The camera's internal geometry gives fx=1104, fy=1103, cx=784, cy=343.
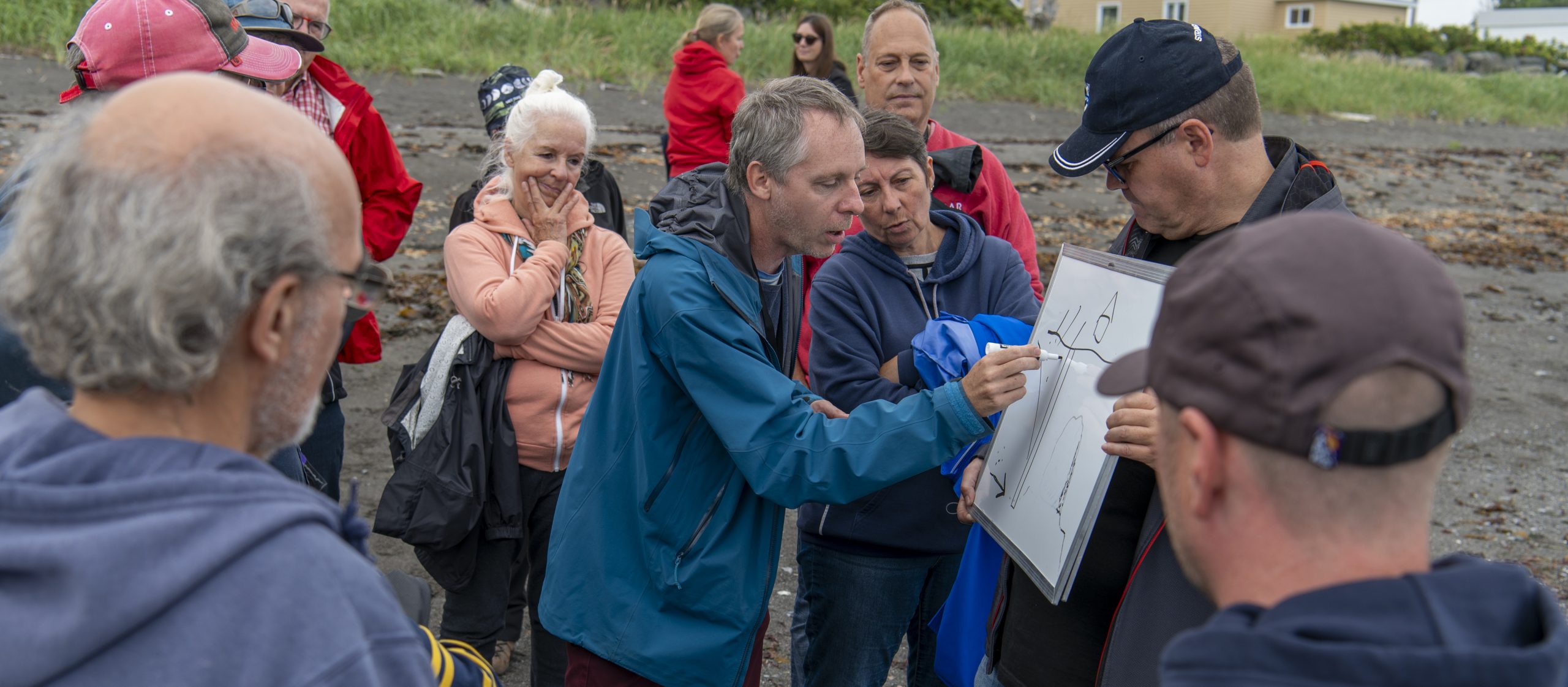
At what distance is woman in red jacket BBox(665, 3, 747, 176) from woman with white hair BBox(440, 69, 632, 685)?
9.43 feet

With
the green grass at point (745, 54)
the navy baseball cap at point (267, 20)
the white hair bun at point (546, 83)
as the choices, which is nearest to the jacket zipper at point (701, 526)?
the white hair bun at point (546, 83)

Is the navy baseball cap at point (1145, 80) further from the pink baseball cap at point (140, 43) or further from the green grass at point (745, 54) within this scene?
the green grass at point (745, 54)

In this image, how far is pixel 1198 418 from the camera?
116 cm

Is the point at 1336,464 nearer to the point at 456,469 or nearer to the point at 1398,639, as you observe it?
the point at 1398,639

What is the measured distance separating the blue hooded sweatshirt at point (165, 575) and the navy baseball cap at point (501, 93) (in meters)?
3.23

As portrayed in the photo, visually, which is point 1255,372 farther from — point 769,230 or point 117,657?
point 769,230

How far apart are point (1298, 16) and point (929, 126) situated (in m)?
48.8

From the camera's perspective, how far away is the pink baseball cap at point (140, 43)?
2555mm

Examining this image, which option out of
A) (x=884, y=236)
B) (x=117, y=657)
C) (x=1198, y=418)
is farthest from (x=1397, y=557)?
(x=884, y=236)

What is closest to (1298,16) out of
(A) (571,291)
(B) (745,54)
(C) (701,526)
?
(B) (745,54)

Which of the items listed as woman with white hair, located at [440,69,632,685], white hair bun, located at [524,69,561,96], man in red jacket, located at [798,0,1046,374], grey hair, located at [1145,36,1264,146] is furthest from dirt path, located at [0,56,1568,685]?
grey hair, located at [1145,36,1264,146]

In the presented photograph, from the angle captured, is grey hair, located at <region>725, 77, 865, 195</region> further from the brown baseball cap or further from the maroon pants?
the brown baseball cap

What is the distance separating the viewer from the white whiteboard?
2266 millimetres

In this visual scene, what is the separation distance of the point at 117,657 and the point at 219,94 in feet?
1.91
